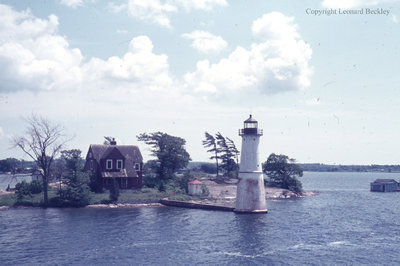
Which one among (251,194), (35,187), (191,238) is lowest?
(191,238)

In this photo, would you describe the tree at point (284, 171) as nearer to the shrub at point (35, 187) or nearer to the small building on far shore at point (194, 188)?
the small building on far shore at point (194, 188)

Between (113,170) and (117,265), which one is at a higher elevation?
(113,170)

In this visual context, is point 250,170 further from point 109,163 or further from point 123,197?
point 109,163

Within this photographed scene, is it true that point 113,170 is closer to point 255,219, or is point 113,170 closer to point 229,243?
point 255,219

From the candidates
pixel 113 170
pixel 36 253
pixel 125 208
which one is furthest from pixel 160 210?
pixel 36 253

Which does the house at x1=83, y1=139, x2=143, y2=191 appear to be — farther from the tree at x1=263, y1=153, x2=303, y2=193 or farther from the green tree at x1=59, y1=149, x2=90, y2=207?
the tree at x1=263, y1=153, x2=303, y2=193

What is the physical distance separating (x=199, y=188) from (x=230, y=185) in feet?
68.3

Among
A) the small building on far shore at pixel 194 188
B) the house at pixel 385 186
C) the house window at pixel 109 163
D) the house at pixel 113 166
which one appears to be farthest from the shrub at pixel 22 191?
the house at pixel 385 186

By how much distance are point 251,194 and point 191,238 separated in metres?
17.0

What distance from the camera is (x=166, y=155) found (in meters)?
85.6

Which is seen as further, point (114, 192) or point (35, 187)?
point (35, 187)

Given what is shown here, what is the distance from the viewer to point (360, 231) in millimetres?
47000

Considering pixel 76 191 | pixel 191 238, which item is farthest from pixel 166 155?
pixel 191 238

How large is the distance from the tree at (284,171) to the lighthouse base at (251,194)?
148ft
